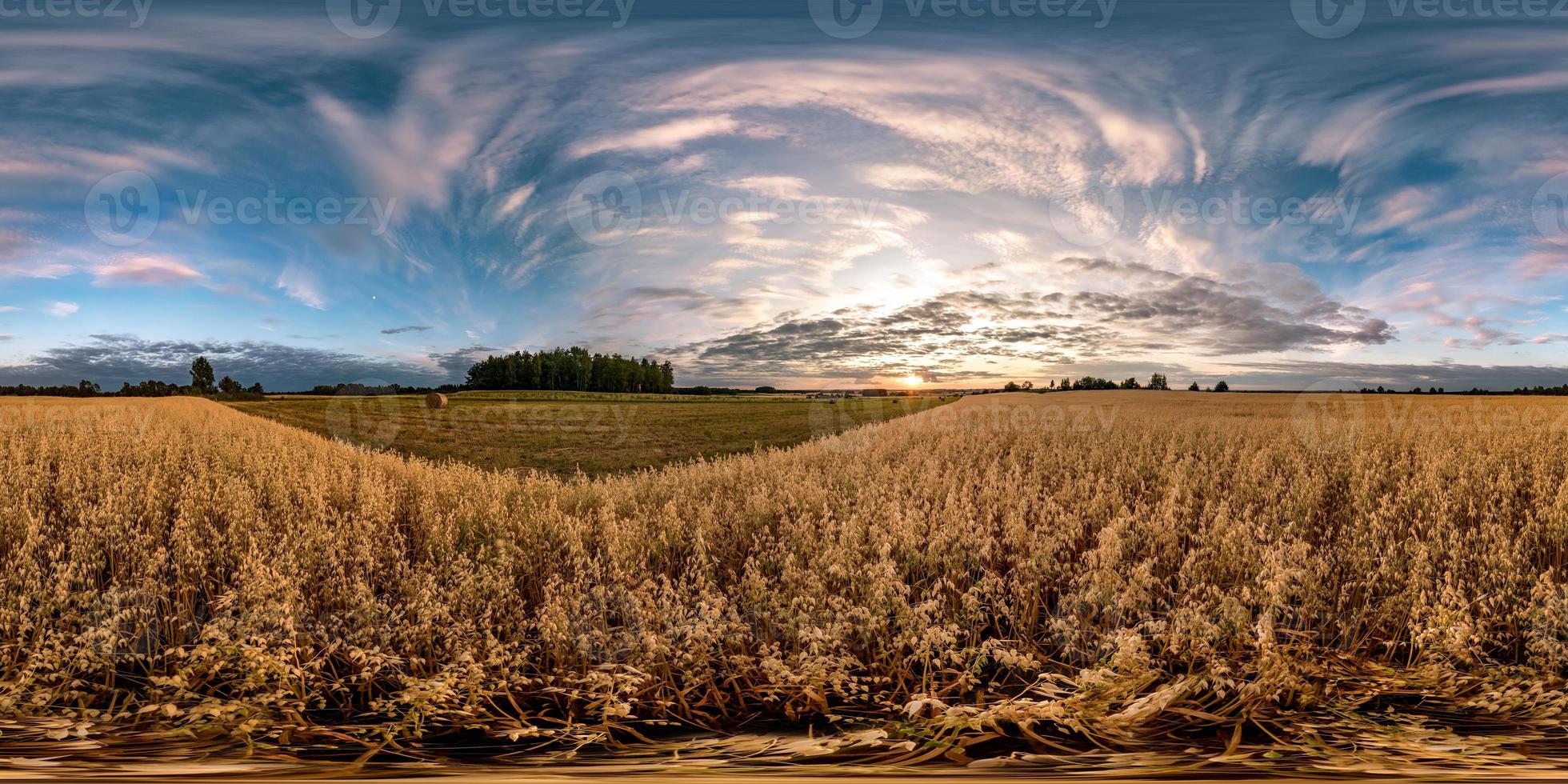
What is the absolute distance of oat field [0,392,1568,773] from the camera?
2896mm

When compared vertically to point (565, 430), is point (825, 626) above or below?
below

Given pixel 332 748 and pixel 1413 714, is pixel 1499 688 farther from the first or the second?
pixel 332 748

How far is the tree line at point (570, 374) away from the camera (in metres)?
50.6

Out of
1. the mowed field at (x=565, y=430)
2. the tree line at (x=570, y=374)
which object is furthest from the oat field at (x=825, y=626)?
the tree line at (x=570, y=374)

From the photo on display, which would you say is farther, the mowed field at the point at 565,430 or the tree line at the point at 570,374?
the tree line at the point at 570,374

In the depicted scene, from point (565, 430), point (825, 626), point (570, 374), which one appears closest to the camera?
point (825, 626)

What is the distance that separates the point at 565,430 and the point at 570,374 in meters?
34.8

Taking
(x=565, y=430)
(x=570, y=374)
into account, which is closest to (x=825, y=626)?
(x=565, y=430)

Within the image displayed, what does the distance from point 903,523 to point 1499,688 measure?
3100 mm

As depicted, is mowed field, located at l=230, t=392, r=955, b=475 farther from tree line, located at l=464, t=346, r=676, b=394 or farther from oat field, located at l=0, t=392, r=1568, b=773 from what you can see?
tree line, located at l=464, t=346, r=676, b=394

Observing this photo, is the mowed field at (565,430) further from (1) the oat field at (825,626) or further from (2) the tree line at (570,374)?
(2) the tree line at (570,374)

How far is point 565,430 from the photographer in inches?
715

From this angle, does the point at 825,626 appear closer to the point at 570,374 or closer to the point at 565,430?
the point at 565,430

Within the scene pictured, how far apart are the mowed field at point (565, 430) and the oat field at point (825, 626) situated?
5109 mm
